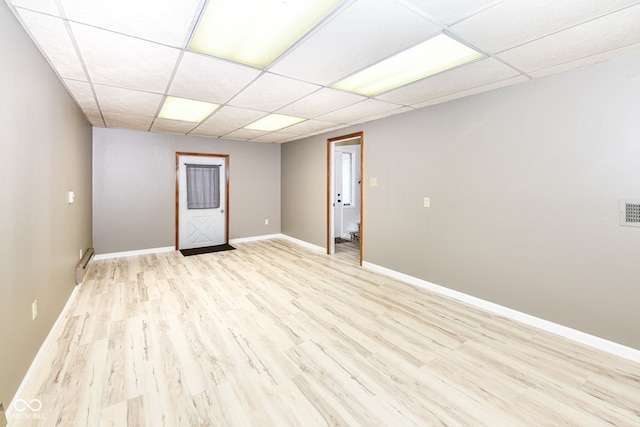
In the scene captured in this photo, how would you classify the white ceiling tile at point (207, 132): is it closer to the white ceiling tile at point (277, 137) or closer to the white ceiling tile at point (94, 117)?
the white ceiling tile at point (277, 137)

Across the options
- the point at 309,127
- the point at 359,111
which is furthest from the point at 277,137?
the point at 359,111

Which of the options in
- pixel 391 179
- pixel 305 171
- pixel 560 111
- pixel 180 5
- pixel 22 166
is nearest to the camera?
pixel 180 5

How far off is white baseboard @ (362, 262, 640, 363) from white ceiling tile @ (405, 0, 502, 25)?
284cm

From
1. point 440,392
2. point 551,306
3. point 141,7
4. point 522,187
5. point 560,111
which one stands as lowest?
point 440,392

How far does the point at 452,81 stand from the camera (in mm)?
2793

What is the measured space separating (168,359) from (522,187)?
3667 mm

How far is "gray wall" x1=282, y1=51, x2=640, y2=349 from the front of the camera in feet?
7.68

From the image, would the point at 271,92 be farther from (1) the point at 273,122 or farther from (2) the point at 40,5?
(2) the point at 40,5

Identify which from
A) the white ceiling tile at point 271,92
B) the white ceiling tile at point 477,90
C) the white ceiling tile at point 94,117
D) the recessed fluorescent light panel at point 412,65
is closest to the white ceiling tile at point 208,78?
the white ceiling tile at point 271,92

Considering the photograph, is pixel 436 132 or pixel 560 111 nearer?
pixel 560 111

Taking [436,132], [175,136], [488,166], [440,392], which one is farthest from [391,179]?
[175,136]

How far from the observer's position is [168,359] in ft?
7.36

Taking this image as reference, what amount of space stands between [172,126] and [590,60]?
5523mm

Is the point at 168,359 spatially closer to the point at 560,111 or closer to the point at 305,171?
the point at 560,111
